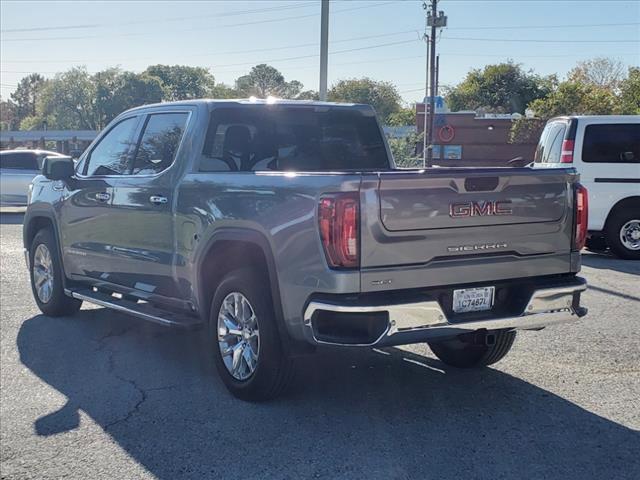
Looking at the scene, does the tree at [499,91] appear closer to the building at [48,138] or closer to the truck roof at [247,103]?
the building at [48,138]

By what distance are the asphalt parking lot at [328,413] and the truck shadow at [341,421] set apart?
1cm

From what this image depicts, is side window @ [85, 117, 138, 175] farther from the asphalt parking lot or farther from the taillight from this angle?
the taillight

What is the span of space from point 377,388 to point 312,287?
1.31m

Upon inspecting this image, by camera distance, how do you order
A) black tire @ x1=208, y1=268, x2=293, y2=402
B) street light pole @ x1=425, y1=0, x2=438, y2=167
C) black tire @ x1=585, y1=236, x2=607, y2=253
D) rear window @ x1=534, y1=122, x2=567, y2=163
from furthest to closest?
street light pole @ x1=425, y1=0, x2=438, y2=167 → black tire @ x1=585, y1=236, x2=607, y2=253 → rear window @ x1=534, y1=122, x2=567, y2=163 → black tire @ x1=208, y1=268, x2=293, y2=402

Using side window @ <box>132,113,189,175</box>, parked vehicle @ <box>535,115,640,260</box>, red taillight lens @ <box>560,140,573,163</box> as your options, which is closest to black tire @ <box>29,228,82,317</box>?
side window @ <box>132,113,189,175</box>

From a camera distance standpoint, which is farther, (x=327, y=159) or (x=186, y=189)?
(x=327, y=159)

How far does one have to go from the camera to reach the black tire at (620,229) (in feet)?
38.5

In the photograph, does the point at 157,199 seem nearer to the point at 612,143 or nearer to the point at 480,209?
the point at 480,209

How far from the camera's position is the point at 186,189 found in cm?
554

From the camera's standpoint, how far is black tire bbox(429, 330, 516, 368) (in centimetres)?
557

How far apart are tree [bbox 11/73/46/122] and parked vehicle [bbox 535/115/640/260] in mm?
143489

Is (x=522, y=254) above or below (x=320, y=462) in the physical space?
above

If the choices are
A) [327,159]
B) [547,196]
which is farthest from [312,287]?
[327,159]

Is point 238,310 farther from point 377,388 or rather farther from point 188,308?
point 377,388
